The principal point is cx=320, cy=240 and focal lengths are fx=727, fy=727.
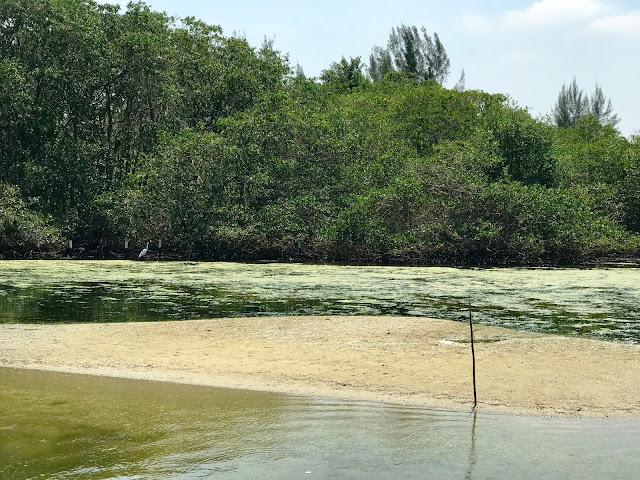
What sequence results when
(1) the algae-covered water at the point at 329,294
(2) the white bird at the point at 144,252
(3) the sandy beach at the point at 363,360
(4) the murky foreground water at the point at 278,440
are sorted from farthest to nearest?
(2) the white bird at the point at 144,252
(1) the algae-covered water at the point at 329,294
(3) the sandy beach at the point at 363,360
(4) the murky foreground water at the point at 278,440

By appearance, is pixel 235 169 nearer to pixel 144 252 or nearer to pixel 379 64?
pixel 144 252

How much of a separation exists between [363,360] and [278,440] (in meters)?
3.05

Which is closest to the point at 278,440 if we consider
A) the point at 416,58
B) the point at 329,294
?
the point at 329,294

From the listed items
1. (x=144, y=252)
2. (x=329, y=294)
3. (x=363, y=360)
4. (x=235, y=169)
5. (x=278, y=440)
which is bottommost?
(x=278, y=440)

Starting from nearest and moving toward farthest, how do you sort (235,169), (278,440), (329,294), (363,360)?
(278,440)
(363,360)
(329,294)
(235,169)

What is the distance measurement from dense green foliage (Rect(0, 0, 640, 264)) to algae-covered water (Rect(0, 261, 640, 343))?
13.1 feet

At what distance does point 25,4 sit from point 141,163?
8246 millimetres

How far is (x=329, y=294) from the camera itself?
16406mm

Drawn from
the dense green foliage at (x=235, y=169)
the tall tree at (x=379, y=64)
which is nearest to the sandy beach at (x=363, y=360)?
the dense green foliage at (x=235, y=169)

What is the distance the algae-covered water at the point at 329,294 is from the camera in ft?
41.7

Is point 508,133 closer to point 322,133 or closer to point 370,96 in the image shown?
point 322,133

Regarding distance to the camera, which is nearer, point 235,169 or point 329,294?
point 329,294

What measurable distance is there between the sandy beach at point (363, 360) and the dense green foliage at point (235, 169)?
1580cm

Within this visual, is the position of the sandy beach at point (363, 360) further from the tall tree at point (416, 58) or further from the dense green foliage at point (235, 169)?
the tall tree at point (416, 58)
